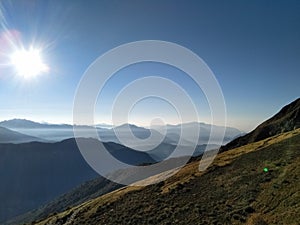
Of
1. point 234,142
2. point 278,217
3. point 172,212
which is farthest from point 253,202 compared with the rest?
point 234,142

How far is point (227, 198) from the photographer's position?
42062mm

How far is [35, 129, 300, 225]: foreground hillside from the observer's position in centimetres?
3491

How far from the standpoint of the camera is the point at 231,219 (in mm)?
35000

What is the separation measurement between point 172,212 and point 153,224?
3287 mm

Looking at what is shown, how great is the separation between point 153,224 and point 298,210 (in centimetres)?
1810

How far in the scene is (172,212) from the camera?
143 feet

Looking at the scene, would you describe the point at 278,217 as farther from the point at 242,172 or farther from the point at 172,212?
the point at 242,172

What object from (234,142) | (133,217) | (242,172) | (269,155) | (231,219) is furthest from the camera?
(234,142)

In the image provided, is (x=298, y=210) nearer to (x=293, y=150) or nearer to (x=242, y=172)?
(x=242, y=172)

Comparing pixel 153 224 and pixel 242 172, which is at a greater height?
pixel 242 172

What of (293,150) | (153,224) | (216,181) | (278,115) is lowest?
(153,224)

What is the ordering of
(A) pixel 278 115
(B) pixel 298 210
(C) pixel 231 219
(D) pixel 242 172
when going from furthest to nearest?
(A) pixel 278 115, (D) pixel 242 172, (C) pixel 231 219, (B) pixel 298 210

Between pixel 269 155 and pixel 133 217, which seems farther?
pixel 269 155

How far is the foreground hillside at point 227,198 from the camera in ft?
115
